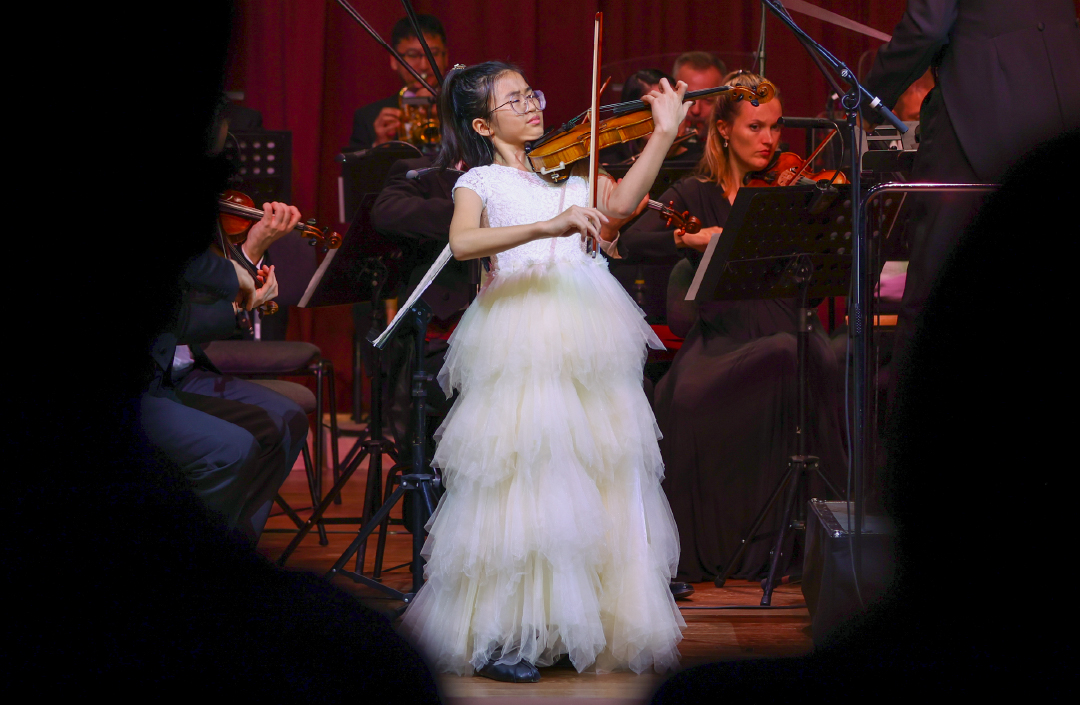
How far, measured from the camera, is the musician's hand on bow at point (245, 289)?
2375 mm

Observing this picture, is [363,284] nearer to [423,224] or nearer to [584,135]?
[423,224]

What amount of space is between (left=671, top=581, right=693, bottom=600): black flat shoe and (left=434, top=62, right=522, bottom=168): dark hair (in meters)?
1.34

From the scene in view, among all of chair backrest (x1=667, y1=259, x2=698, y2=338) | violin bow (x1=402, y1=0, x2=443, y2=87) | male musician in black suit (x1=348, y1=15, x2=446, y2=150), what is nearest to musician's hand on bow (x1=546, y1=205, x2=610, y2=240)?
violin bow (x1=402, y1=0, x2=443, y2=87)

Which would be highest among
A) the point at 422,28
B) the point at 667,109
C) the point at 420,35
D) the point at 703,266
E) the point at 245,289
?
the point at 422,28

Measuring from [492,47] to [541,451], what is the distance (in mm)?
3928

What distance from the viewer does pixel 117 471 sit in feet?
2.93

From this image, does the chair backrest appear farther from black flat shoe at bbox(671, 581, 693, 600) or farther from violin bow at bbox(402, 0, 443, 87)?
violin bow at bbox(402, 0, 443, 87)

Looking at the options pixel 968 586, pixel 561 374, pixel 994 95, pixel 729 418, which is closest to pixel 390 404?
pixel 729 418

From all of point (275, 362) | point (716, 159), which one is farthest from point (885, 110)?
point (275, 362)

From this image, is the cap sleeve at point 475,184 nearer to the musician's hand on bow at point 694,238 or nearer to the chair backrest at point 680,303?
the musician's hand on bow at point 694,238

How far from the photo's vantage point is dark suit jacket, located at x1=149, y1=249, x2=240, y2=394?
7.15ft

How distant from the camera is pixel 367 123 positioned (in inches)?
188

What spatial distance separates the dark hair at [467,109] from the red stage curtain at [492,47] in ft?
10.9

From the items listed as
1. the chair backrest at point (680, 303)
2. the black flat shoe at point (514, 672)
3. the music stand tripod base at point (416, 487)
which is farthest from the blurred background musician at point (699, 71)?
the black flat shoe at point (514, 672)
